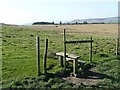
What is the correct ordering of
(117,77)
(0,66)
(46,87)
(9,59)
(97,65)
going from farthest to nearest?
(9,59), (97,65), (0,66), (117,77), (46,87)

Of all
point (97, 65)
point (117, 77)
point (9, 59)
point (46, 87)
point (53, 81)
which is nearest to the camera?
point (46, 87)

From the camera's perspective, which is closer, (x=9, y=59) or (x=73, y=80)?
(x=73, y=80)

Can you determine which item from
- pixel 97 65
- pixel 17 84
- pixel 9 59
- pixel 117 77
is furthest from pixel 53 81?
pixel 9 59

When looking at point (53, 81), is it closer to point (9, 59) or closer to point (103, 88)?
point (103, 88)

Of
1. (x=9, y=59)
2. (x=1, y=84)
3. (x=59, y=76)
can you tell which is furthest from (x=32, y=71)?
(x=9, y=59)

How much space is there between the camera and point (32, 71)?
49.2 ft

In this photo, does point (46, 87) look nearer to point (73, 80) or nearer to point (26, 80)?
point (26, 80)

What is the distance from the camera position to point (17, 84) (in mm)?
12852

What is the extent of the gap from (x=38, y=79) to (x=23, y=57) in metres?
6.15

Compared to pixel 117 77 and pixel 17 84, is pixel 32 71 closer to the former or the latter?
pixel 17 84

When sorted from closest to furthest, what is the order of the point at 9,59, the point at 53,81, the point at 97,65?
1. the point at 53,81
2. the point at 97,65
3. the point at 9,59

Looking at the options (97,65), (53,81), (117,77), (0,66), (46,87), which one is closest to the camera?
(46,87)

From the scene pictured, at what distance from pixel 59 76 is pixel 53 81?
1.36m

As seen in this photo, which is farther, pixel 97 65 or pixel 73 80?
pixel 97 65
